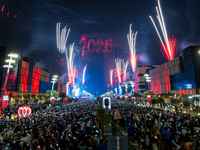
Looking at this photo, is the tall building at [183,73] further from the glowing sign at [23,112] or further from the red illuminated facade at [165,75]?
the glowing sign at [23,112]

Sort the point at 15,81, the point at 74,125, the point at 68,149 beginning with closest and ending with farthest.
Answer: the point at 68,149, the point at 74,125, the point at 15,81

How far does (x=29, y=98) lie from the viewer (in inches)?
2269

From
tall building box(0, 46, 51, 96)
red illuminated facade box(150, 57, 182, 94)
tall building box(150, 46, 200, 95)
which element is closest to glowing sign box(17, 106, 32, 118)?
tall building box(0, 46, 51, 96)

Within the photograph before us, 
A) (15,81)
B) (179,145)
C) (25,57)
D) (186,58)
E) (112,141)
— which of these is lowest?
(179,145)

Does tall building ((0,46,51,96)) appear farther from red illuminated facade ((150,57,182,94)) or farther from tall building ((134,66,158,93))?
red illuminated facade ((150,57,182,94))

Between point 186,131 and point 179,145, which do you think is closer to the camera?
point 179,145

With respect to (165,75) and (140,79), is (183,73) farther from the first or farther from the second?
(140,79)

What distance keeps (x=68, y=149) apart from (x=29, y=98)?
58.8m

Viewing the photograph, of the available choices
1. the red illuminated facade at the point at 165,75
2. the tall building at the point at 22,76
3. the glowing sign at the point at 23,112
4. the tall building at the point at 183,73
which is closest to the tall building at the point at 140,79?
the red illuminated facade at the point at 165,75

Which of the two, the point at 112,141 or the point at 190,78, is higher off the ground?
the point at 190,78

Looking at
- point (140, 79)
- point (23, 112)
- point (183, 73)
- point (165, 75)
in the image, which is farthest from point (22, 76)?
point (140, 79)

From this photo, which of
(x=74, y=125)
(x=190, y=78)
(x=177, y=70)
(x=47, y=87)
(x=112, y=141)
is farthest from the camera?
(x=47, y=87)

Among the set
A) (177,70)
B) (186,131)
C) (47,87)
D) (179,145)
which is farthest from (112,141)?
(47,87)

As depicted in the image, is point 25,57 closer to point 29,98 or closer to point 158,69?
point 29,98
